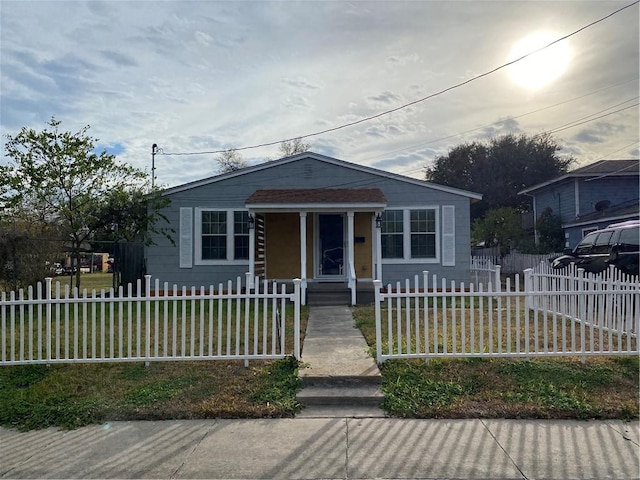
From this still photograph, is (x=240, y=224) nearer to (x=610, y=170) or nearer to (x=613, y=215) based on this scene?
(x=613, y=215)

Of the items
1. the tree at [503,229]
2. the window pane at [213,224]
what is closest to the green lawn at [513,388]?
the window pane at [213,224]

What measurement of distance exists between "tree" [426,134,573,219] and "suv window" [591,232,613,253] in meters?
25.3

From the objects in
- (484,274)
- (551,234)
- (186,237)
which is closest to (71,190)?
(186,237)

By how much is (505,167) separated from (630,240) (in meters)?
28.2

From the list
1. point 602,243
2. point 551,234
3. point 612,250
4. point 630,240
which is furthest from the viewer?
point 551,234

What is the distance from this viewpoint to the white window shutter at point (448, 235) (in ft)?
45.5

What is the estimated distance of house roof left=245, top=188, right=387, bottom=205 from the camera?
12.4 m

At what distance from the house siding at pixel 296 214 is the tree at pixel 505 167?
24.9 metres

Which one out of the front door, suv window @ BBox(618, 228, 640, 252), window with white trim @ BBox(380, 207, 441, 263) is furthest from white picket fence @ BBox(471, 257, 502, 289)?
the front door

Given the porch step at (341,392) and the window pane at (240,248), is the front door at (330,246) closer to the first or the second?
the window pane at (240,248)

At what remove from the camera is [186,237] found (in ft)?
45.7

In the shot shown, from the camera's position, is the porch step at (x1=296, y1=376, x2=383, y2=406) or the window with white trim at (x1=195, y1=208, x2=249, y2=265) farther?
the window with white trim at (x1=195, y1=208, x2=249, y2=265)

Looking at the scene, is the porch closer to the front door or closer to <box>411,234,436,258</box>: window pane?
the front door

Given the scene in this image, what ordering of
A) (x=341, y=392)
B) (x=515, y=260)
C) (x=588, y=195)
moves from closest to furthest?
1. (x=341, y=392)
2. (x=515, y=260)
3. (x=588, y=195)
